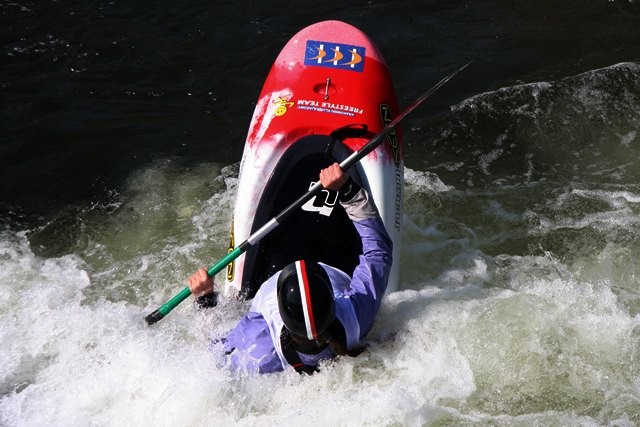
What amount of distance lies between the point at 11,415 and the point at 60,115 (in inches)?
127

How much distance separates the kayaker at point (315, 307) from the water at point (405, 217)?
0.52 feet

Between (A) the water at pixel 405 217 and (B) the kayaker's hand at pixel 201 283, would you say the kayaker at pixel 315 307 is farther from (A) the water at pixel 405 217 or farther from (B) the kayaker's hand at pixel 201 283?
(A) the water at pixel 405 217

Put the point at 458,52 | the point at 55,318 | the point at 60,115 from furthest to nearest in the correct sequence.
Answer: the point at 458,52 → the point at 60,115 → the point at 55,318

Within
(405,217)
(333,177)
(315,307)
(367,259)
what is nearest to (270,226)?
(333,177)

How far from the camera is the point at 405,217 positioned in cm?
543

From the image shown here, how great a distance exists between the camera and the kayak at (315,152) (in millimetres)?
4488

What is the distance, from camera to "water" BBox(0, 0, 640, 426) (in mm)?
3936

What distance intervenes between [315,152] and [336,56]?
32.8 inches

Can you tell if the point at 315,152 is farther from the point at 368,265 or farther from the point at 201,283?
the point at 201,283

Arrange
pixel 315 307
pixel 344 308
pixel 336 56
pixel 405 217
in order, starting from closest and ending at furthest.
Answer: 1. pixel 315 307
2. pixel 344 308
3. pixel 336 56
4. pixel 405 217

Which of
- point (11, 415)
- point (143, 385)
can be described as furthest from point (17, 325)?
point (143, 385)

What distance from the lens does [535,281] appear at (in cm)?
476

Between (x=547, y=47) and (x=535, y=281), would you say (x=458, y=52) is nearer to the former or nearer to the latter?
(x=547, y=47)

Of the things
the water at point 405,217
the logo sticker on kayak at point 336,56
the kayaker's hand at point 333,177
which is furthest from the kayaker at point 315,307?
the logo sticker on kayak at point 336,56
